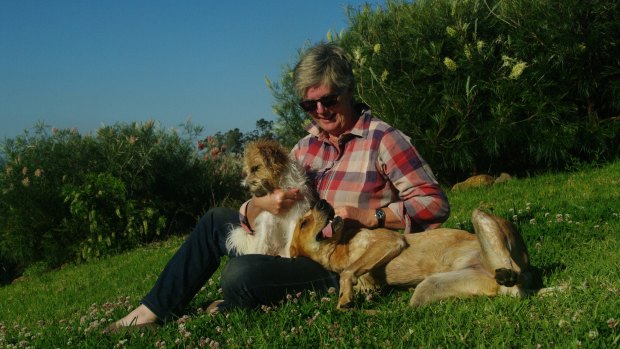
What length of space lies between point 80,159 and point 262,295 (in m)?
8.56

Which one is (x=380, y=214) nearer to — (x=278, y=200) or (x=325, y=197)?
(x=325, y=197)

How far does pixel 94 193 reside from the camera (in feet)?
35.5

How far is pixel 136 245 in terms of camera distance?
1102 centimetres

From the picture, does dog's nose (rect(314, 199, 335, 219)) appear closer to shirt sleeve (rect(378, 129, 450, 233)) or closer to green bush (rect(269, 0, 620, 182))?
shirt sleeve (rect(378, 129, 450, 233))

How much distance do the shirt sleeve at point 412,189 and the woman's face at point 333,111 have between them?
1.45ft

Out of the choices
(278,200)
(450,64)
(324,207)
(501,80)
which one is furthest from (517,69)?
(324,207)

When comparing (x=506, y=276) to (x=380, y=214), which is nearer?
(x=506, y=276)

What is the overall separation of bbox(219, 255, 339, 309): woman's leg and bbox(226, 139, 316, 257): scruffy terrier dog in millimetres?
628

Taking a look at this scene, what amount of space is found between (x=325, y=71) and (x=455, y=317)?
6.80 ft

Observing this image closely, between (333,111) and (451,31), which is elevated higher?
(451,31)

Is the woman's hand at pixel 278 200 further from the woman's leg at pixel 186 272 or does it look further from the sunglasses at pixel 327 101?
the sunglasses at pixel 327 101

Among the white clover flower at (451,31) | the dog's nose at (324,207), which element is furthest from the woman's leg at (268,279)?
the white clover flower at (451,31)

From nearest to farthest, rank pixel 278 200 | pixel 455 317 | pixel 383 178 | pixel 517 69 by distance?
pixel 455 317
pixel 383 178
pixel 278 200
pixel 517 69

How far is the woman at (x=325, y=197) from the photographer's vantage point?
163 inches
